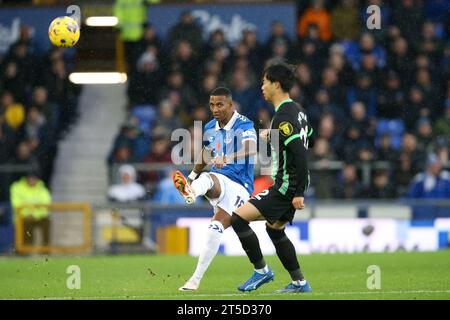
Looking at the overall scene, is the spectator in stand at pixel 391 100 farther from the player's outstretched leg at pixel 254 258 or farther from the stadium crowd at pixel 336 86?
the player's outstretched leg at pixel 254 258

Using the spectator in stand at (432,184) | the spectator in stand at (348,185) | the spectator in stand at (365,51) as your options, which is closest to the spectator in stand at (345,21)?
the spectator in stand at (365,51)

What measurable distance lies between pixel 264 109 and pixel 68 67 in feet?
13.8

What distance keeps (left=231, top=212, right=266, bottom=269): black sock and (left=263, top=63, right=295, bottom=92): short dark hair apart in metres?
1.25

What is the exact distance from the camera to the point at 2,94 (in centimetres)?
1989

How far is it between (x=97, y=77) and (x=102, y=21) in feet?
4.78

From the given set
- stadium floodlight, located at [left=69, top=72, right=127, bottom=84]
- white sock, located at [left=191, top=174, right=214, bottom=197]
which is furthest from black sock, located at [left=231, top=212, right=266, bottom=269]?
stadium floodlight, located at [left=69, top=72, right=127, bottom=84]

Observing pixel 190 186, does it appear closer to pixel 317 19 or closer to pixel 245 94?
pixel 245 94

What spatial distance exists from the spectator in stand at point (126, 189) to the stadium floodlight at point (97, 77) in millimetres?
3368

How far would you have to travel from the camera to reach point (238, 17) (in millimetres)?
20703

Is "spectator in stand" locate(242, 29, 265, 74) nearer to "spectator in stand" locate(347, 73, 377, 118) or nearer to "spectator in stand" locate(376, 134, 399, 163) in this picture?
"spectator in stand" locate(347, 73, 377, 118)

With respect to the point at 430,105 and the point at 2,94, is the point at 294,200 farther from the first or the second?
the point at 2,94

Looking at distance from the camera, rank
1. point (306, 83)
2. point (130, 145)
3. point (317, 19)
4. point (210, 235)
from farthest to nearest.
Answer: point (317, 19) < point (306, 83) < point (130, 145) < point (210, 235)

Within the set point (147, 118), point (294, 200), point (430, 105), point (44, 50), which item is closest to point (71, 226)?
point (147, 118)

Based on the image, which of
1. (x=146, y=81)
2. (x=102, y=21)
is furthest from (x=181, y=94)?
(x=102, y=21)
